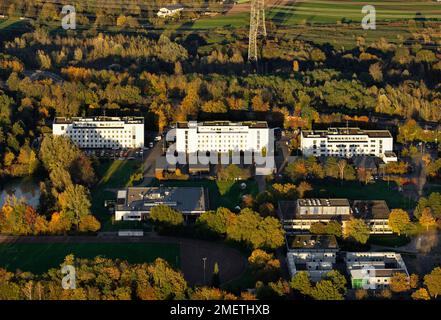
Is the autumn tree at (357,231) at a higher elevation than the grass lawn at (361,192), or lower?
lower

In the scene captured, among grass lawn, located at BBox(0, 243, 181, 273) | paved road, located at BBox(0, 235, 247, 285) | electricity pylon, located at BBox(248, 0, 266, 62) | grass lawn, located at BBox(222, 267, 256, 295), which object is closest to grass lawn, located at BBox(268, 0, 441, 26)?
electricity pylon, located at BBox(248, 0, 266, 62)

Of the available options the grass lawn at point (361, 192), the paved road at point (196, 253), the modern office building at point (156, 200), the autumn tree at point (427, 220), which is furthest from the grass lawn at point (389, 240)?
the modern office building at point (156, 200)

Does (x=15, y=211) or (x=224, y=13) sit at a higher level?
(x=224, y=13)

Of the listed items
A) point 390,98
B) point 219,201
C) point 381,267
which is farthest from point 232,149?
point 381,267

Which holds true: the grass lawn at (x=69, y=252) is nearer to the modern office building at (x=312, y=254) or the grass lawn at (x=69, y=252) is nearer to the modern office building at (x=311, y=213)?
the modern office building at (x=312, y=254)

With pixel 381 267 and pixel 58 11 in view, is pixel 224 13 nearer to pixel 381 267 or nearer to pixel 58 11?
pixel 58 11
